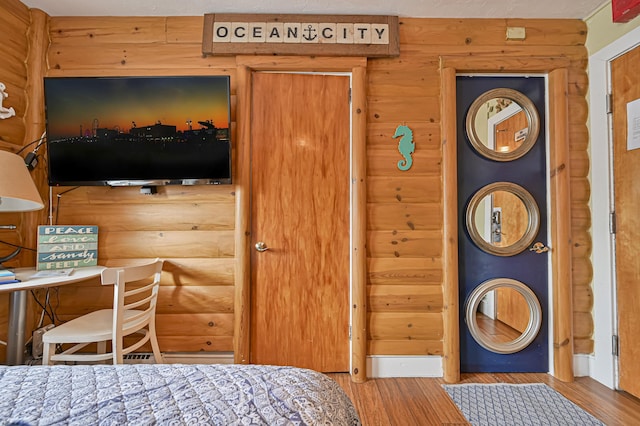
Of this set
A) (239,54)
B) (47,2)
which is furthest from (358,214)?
(47,2)

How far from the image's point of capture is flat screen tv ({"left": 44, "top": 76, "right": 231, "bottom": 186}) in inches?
77.4

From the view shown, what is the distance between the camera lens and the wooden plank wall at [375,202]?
84.8 inches

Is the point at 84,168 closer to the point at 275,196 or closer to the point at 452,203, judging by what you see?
the point at 275,196

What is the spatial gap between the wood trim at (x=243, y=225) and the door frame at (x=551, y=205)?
1.36m

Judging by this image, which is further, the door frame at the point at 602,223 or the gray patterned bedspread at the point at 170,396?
the door frame at the point at 602,223

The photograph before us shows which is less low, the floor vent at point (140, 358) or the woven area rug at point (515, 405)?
the floor vent at point (140, 358)

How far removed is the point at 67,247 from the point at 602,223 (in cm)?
353

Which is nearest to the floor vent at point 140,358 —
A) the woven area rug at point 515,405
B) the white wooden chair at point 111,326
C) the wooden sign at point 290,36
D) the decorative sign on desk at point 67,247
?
the white wooden chair at point 111,326

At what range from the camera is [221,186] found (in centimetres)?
218

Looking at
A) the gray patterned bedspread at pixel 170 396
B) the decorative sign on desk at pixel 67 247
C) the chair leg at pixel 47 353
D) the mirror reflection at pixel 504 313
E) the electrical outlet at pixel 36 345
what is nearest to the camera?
the gray patterned bedspread at pixel 170 396

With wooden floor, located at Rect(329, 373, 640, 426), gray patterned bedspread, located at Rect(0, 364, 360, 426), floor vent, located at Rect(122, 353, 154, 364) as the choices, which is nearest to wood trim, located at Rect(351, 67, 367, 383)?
wooden floor, located at Rect(329, 373, 640, 426)

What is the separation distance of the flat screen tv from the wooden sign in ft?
1.09

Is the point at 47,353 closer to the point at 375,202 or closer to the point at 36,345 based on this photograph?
the point at 36,345

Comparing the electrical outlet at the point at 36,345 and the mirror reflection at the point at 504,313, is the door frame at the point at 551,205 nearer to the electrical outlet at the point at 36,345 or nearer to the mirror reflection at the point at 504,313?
the mirror reflection at the point at 504,313
